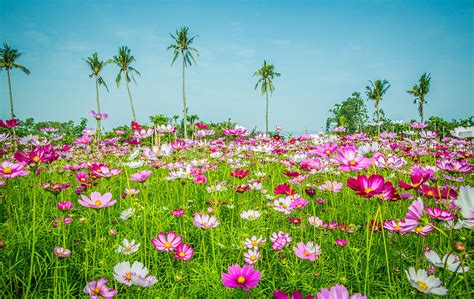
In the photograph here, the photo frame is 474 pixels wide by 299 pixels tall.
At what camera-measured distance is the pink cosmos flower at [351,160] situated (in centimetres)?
115

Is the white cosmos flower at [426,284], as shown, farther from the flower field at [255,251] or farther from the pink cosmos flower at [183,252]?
the pink cosmos flower at [183,252]

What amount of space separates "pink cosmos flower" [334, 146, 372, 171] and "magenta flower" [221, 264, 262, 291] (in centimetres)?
62

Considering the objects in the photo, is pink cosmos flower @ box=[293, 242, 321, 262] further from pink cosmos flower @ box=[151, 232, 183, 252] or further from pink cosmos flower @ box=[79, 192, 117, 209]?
pink cosmos flower @ box=[79, 192, 117, 209]

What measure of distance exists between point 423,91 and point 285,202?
35195mm

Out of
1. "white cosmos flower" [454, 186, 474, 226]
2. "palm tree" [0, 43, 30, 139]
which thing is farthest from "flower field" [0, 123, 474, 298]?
"palm tree" [0, 43, 30, 139]

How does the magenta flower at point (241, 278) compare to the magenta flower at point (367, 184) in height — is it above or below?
below

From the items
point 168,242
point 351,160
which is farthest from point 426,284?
point 168,242

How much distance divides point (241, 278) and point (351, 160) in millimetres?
757

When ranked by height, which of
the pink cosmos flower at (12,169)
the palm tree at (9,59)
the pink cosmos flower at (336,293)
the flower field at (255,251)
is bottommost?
the flower field at (255,251)

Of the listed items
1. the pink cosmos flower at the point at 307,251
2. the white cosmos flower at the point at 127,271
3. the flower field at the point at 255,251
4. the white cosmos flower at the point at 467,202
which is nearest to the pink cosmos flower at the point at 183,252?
the flower field at the point at 255,251

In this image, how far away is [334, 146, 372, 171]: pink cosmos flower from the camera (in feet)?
3.76

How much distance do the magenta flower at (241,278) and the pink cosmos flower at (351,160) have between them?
0.62m

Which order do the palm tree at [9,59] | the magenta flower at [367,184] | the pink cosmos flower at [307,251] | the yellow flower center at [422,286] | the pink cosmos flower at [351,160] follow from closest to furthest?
the yellow flower center at [422,286], the magenta flower at [367,184], the pink cosmos flower at [351,160], the pink cosmos flower at [307,251], the palm tree at [9,59]

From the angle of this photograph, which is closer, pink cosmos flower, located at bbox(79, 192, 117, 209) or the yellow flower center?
the yellow flower center
